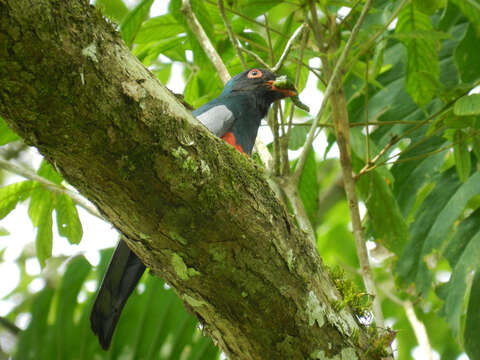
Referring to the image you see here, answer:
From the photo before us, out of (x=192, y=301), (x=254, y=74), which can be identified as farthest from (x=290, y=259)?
(x=254, y=74)

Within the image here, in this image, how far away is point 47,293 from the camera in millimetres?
3080

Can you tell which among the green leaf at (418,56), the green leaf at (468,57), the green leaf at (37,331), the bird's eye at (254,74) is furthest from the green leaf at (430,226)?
the green leaf at (37,331)

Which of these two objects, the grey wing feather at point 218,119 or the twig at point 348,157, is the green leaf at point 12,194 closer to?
the grey wing feather at point 218,119

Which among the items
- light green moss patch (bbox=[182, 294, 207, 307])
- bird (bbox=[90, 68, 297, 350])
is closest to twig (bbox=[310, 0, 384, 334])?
bird (bbox=[90, 68, 297, 350])

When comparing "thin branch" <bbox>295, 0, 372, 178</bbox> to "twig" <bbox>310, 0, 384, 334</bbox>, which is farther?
"thin branch" <bbox>295, 0, 372, 178</bbox>

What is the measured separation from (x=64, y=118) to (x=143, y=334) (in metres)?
1.93

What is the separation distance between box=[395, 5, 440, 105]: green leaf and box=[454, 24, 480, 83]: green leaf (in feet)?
1.36

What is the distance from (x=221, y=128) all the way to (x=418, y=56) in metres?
1.35

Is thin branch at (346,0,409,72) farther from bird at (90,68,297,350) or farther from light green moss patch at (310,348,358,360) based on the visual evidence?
light green moss patch at (310,348,358,360)

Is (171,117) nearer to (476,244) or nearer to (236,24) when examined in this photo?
(236,24)

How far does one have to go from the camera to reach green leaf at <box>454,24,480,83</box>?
3641 millimetres

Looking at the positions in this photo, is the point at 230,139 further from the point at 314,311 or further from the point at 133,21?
the point at 314,311

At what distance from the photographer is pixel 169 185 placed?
6.14 feet

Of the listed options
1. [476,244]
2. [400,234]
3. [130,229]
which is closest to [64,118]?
[130,229]
